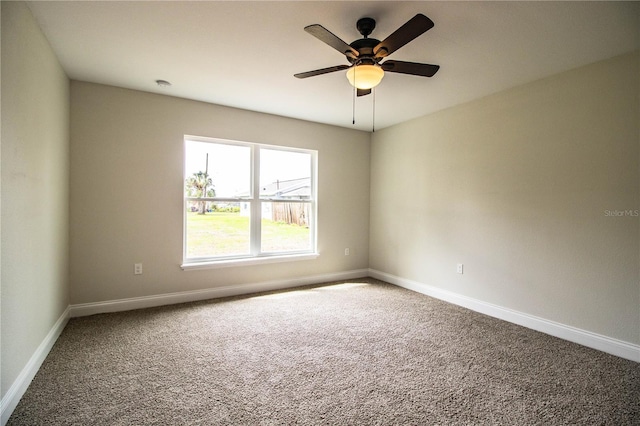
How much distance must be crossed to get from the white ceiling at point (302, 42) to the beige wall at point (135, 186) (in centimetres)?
30

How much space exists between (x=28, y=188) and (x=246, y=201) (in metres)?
2.37

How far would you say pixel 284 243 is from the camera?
4.51 m

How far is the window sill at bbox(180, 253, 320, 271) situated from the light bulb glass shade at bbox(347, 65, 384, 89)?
8.97ft

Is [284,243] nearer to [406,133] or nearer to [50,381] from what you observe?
[406,133]

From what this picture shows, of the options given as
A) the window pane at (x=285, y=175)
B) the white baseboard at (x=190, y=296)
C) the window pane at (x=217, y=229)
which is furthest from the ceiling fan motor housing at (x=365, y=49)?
the white baseboard at (x=190, y=296)

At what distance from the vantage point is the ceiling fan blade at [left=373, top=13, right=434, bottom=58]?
1658mm

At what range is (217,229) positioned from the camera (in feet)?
13.1

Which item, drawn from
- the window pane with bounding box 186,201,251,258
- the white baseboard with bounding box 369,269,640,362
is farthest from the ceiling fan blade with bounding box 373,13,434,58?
the white baseboard with bounding box 369,269,640,362

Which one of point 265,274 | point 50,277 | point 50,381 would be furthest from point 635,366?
point 50,277

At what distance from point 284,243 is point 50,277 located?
8.64 feet

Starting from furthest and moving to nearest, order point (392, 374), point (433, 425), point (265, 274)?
point (265, 274) < point (392, 374) < point (433, 425)

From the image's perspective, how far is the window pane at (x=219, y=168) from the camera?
384 centimetres

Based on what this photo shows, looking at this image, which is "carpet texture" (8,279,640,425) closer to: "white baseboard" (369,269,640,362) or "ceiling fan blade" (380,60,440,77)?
"white baseboard" (369,269,640,362)

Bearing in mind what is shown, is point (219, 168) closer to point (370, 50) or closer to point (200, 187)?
point (200, 187)
